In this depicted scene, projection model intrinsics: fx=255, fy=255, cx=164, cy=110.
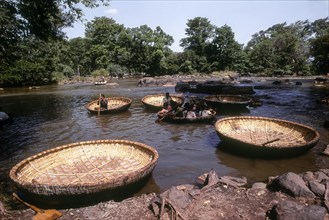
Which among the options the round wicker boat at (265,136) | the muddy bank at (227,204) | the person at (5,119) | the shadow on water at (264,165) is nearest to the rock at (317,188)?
the muddy bank at (227,204)

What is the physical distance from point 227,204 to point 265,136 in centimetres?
486

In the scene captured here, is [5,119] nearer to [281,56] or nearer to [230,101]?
[230,101]

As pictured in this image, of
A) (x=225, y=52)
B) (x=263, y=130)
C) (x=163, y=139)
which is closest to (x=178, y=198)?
(x=163, y=139)

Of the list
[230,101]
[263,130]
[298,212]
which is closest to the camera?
[298,212]

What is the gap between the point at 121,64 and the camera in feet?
191

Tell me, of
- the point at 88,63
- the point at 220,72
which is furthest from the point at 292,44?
the point at 88,63

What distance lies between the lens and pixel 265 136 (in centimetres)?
912

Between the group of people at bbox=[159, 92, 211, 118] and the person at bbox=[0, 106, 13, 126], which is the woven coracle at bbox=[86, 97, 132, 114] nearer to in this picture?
the group of people at bbox=[159, 92, 211, 118]

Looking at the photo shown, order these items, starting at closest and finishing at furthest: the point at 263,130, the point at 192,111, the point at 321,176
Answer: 1. the point at 321,176
2. the point at 263,130
3. the point at 192,111

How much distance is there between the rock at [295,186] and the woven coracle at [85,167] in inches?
111

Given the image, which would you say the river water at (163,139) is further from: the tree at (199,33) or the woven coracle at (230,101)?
the tree at (199,33)

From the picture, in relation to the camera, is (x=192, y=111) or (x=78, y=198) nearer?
(x=78, y=198)

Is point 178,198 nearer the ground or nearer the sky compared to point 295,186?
nearer the ground

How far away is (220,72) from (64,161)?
4991 cm
